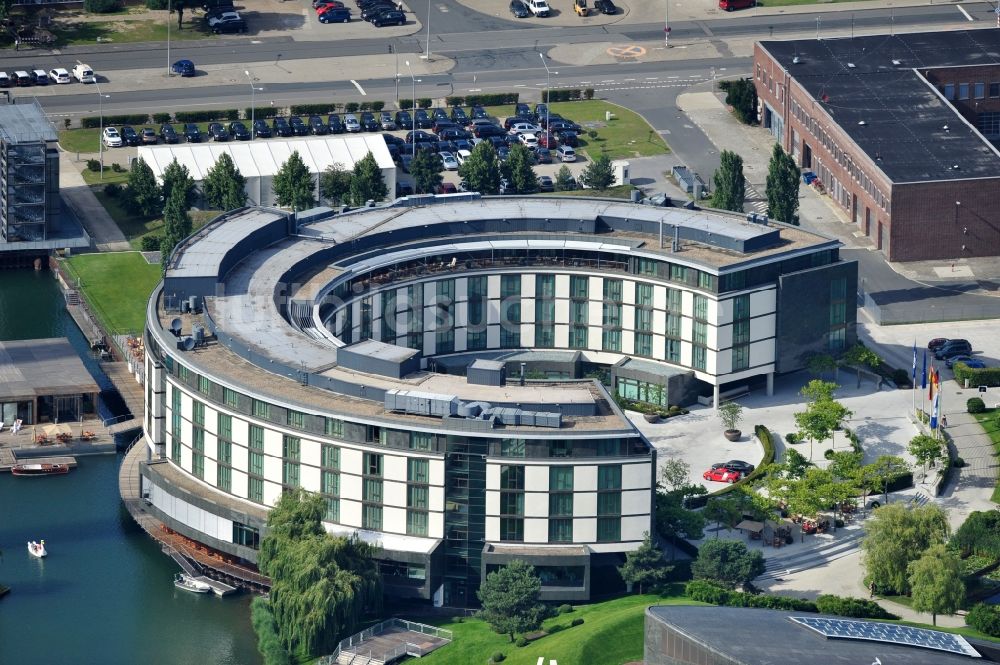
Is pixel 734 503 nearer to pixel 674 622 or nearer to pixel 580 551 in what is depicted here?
pixel 580 551

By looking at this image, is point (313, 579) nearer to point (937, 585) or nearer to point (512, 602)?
point (512, 602)

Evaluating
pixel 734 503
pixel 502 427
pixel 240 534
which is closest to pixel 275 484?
pixel 240 534

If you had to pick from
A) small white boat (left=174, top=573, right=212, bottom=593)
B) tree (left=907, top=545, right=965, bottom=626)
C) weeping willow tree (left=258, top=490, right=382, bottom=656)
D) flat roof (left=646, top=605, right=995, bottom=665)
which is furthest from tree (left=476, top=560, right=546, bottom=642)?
tree (left=907, top=545, right=965, bottom=626)

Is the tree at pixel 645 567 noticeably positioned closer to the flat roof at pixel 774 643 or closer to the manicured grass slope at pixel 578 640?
the manicured grass slope at pixel 578 640

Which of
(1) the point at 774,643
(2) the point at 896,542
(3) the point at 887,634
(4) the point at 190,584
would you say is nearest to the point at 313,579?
(4) the point at 190,584

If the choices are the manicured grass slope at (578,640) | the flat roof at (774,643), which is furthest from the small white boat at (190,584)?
the flat roof at (774,643)
